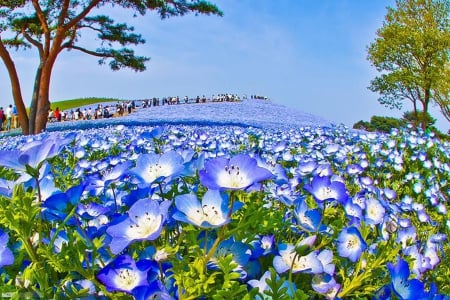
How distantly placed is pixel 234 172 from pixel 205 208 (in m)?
0.10

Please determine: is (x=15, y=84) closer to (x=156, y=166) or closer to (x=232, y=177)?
Result: (x=156, y=166)

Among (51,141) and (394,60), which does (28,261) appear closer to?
(51,141)

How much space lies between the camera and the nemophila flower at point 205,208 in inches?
44.3

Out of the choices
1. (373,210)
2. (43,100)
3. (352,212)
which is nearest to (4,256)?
(352,212)

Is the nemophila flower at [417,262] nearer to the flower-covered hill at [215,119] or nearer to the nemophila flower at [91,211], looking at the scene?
the nemophila flower at [91,211]

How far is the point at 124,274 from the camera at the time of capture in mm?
1091

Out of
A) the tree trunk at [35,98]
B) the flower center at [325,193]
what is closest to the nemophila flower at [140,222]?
the flower center at [325,193]

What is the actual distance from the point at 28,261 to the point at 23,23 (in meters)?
21.7

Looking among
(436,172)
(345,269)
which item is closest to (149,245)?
(345,269)

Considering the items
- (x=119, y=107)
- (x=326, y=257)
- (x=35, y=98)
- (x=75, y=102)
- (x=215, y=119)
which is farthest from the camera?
(x=75, y=102)

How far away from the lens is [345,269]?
1395 mm

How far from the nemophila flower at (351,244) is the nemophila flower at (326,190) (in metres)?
0.08

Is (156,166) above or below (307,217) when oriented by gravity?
above

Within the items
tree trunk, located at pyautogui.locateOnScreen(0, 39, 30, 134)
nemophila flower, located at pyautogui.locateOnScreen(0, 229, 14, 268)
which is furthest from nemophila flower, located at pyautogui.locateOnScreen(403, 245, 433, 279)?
tree trunk, located at pyautogui.locateOnScreen(0, 39, 30, 134)
